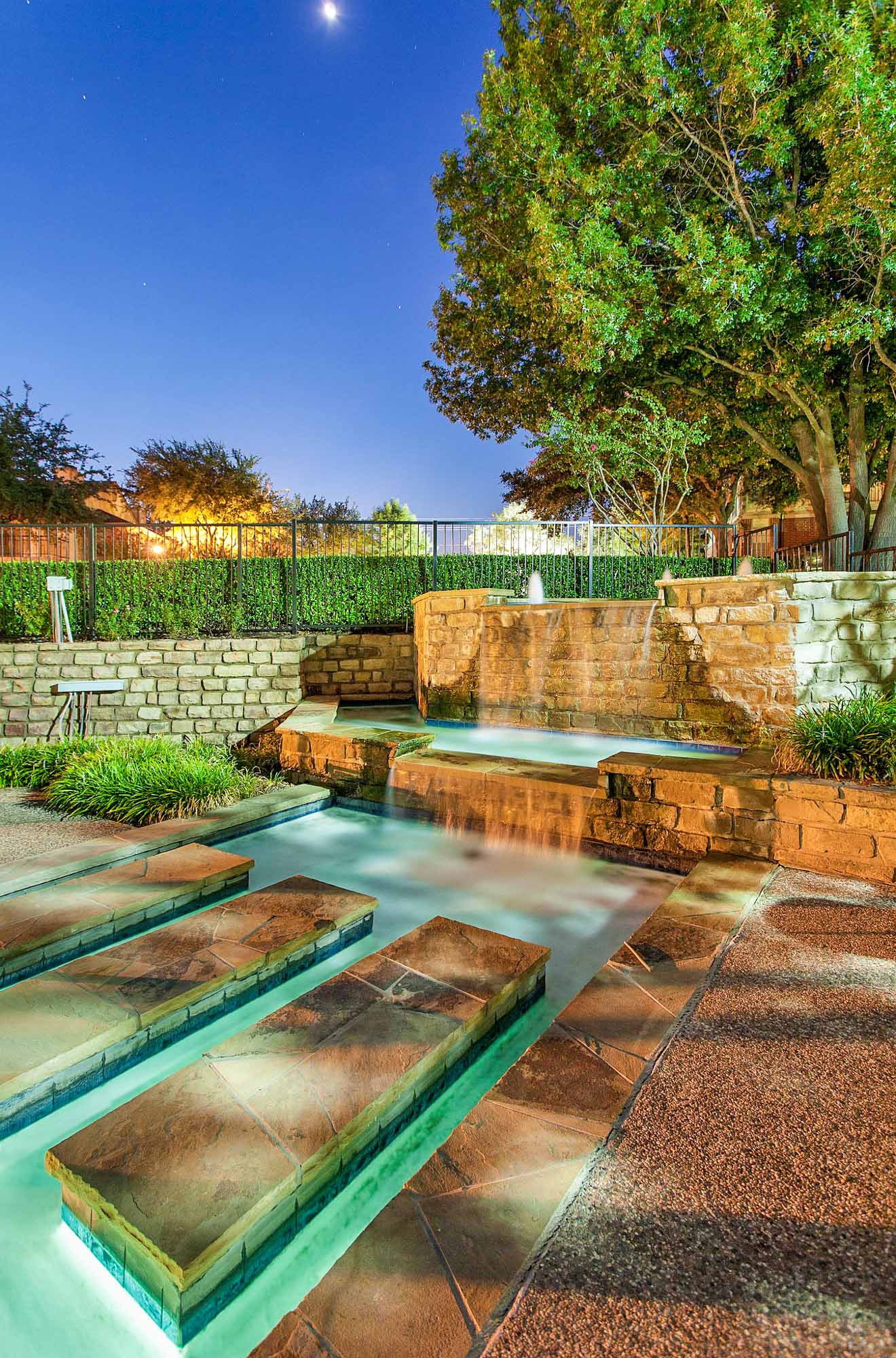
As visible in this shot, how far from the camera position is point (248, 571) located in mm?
8641

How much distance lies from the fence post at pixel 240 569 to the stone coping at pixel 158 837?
426cm

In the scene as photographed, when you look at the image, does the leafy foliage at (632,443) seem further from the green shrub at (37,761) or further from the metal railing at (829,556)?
the green shrub at (37,761)

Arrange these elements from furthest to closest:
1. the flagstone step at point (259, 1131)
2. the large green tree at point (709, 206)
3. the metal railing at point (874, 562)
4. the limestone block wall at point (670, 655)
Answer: the metal railing at point (874, 562), the large green tree at point (709, 206), the limestone block wall at point (670, 655), the flagstone step at point (259, 1131)

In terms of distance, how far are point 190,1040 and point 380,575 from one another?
7.32 metres

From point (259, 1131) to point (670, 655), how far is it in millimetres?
4851

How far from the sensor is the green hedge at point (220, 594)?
850 centimetres

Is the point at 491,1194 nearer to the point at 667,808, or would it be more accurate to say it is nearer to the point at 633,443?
the point at 667,808

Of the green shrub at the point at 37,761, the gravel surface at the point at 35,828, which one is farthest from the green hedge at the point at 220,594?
the gravel surface at the point at 35,828

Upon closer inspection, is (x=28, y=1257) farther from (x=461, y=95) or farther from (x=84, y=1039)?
(x=461, y=95)

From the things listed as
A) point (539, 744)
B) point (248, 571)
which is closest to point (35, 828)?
point (539, 744)

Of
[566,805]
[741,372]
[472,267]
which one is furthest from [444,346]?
[566,805]

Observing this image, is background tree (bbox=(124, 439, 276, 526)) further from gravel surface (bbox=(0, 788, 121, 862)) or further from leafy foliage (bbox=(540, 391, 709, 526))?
gravel surface (bbox=(0, 788, 121, 862))

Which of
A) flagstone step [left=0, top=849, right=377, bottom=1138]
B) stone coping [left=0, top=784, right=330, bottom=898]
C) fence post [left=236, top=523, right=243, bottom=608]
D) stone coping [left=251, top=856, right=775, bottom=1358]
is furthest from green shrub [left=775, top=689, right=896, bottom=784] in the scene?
fence post [left=236, top=523, right=243, bottom=608]

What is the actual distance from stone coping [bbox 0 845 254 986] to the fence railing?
18.4 feet
